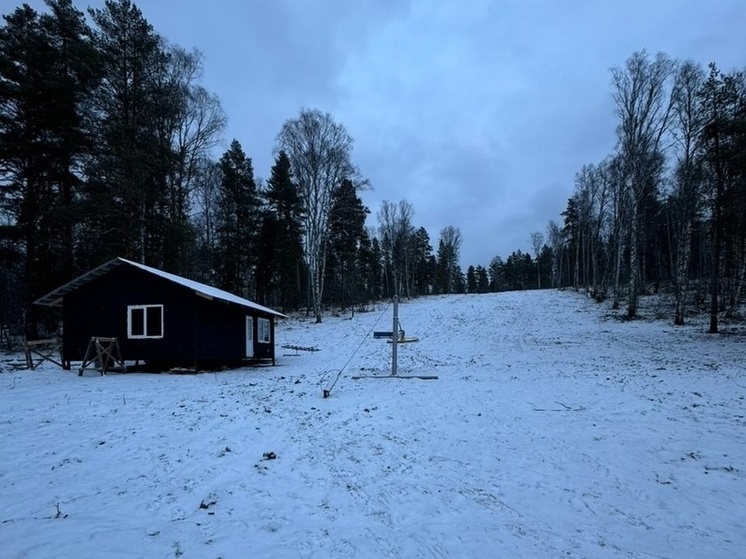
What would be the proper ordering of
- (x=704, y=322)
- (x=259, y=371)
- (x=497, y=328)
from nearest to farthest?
(x=259, y=371) → (x=704, y=322) → (x=497, y=328)

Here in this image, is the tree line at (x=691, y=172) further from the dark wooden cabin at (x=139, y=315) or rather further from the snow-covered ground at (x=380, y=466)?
the dark wooden cabin at (x=139, y=315)

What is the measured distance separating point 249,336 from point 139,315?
5.20m

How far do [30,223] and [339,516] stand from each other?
934 inches

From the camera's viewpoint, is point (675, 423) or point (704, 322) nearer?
point (675, 423)

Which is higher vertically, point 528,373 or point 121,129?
point 121,129

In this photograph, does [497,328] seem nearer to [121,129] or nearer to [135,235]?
[135,235]

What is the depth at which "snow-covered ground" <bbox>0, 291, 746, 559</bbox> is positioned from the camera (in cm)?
415

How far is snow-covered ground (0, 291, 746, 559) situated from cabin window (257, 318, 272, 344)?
8010 mm

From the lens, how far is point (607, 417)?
338 inches

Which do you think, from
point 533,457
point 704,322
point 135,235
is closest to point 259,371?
point 135,235

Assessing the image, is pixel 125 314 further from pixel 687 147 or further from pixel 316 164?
pixel 687 147

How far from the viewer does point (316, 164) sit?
102 ft

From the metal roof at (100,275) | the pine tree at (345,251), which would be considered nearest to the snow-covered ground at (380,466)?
the metal roof at (100,275)

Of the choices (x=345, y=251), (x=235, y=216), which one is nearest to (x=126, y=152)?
(x=235, y=216)
